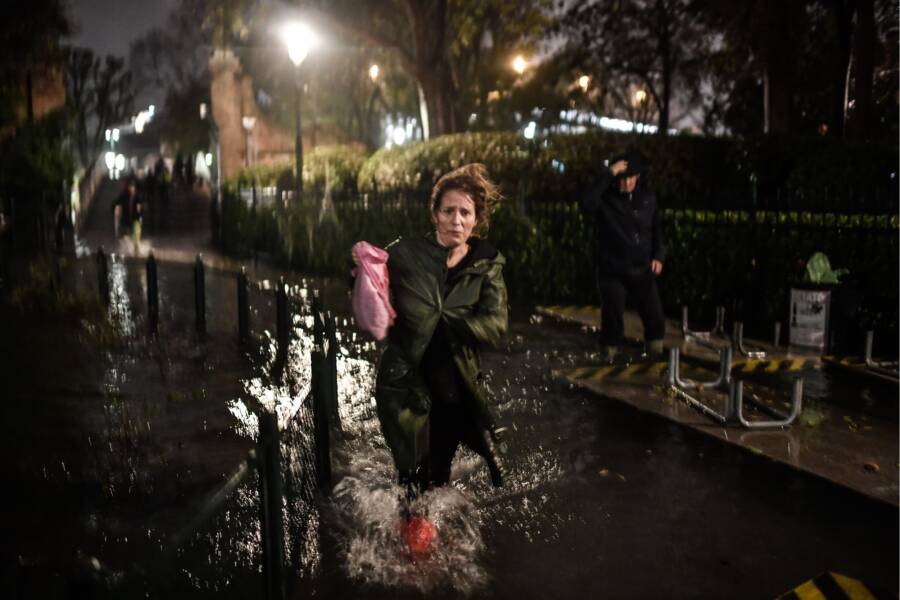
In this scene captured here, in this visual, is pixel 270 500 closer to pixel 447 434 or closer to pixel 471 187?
pixel 447 434

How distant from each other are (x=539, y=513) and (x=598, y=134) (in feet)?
29.8

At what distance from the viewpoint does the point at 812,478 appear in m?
5.00

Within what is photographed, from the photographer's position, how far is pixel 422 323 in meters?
3.76

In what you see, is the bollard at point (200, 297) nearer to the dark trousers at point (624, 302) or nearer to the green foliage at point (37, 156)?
the dark trousers at point (624, 302)

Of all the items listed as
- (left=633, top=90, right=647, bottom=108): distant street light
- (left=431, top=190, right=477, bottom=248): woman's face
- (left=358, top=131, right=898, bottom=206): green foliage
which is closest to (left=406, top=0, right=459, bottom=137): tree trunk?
(left=358, top=131, right=898, bottom=206): green foliage

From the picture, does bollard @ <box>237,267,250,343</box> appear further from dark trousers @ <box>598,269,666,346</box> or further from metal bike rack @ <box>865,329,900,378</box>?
metal bike rack @ <box>865,329,900,378</box>

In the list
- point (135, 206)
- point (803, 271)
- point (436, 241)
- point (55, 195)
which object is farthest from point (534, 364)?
point (135, 206)

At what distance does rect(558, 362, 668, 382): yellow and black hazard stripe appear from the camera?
7398 mm

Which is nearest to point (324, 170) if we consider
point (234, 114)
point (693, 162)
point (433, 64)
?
point (433, 64)

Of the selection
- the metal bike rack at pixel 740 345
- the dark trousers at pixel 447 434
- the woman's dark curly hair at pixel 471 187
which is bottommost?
the metal bike rack at pixel 740 345

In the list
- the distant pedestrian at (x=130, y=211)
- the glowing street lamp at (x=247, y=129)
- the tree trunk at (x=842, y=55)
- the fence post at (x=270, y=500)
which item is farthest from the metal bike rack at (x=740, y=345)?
the glowing street lamp at (x=247, y=129)

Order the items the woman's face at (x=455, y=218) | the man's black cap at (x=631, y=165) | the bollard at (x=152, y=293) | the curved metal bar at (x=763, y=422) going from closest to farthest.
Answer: the woman's face at (x=455, y=218) < the curved metal bar at (x=763, y=422) < the man's black cap at (x=631, y=165) < the bollard at (x=152, y=293)

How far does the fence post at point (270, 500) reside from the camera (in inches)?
122

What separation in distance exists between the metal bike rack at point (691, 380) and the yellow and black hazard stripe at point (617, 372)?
0.47m
